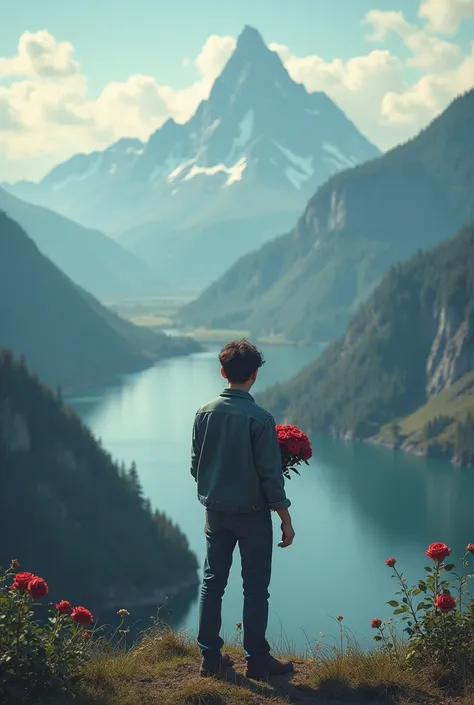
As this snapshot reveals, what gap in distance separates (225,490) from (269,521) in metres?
0.84

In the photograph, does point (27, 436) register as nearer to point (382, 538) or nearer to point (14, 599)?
point (382, 538)

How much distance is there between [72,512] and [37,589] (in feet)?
431

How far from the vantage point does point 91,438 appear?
504 ft

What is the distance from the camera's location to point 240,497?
13.8 metres

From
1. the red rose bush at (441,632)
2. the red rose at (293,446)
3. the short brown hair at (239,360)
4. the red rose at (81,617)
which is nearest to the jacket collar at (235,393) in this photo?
the short brown hair at (239,360)

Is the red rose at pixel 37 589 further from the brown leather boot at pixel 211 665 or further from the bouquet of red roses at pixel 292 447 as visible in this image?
the bouquet of red roses at pixel 292 447

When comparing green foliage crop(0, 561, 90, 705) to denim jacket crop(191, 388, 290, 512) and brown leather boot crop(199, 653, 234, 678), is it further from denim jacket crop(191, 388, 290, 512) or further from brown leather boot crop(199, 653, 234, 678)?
denim jacket crop(191, 388, 290, 512)

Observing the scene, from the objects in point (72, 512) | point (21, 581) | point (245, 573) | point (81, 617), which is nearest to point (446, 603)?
point (245, 573)

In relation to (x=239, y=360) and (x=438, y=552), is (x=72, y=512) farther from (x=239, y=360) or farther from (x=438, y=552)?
(x=438, y=552)

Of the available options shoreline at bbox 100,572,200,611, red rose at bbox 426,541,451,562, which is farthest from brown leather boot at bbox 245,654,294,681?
shoreline at bbox 100,572,200,611

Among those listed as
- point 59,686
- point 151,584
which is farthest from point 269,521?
point 151,584

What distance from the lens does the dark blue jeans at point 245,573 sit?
551 inches

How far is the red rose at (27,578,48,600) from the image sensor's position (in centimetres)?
1237

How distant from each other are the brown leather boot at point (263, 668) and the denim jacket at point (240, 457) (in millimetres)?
2101
